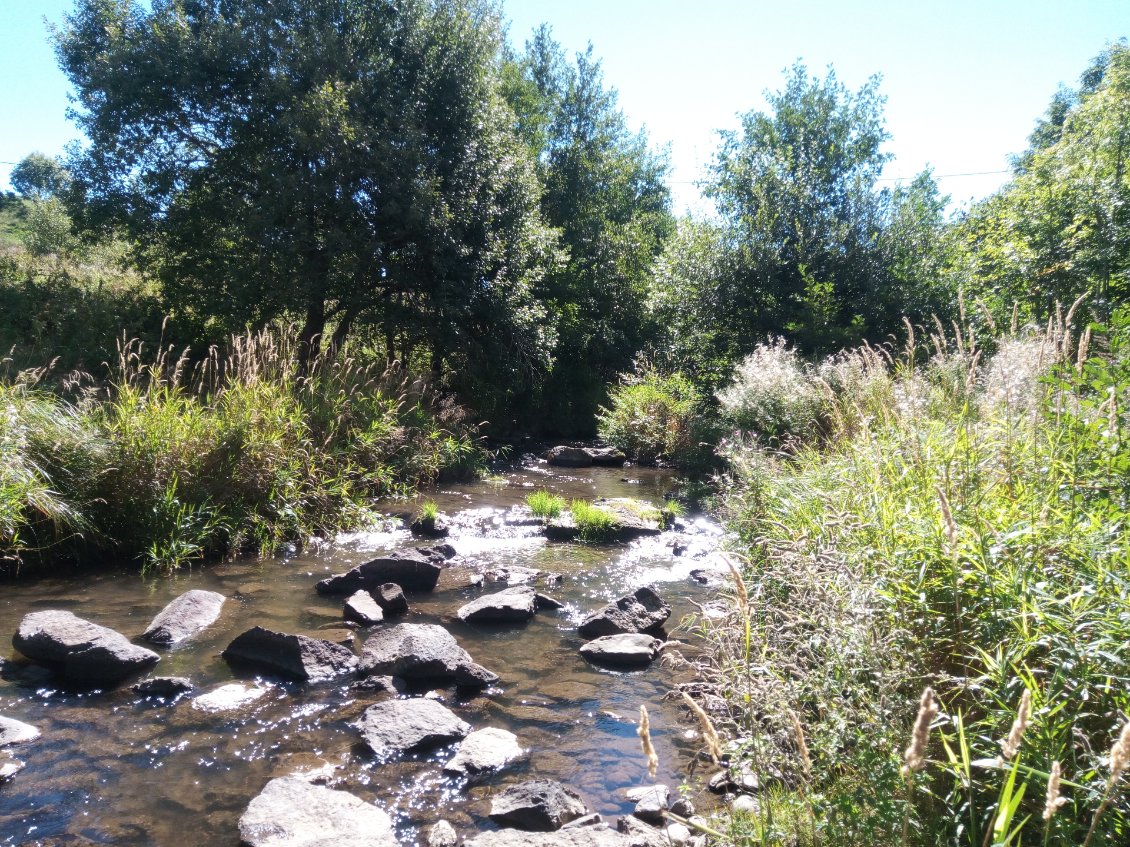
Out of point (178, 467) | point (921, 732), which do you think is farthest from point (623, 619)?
point (921, 732)

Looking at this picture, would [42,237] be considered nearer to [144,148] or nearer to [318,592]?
[144,148]

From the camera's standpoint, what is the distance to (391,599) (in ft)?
24.5

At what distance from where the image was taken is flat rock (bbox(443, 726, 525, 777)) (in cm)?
470

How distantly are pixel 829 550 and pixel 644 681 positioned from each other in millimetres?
2659

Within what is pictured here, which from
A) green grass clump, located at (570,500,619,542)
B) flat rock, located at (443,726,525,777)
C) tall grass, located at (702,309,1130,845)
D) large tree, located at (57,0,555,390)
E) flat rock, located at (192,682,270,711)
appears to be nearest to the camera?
tall grass, located at (702,309,1130,845)

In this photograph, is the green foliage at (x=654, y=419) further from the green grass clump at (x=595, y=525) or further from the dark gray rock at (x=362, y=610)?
the dark gray rock at (x=362, y=610)

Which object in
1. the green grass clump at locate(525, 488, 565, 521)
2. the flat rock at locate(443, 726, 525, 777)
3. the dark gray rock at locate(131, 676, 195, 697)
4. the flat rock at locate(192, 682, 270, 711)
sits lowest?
the flat rock at locate(443, 726, 525, 777)

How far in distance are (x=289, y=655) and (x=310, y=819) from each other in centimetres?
207

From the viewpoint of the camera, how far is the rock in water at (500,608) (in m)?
7.35

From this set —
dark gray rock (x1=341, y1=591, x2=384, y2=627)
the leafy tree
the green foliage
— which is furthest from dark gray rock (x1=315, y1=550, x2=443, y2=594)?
the leafy tree

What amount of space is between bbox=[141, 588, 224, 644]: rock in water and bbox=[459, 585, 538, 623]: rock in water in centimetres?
232

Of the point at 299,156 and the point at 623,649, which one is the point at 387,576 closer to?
the point at 623,649

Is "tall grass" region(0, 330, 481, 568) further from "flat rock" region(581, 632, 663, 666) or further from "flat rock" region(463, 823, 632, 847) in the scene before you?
"flat rock" region(463, 823, 632, 847)

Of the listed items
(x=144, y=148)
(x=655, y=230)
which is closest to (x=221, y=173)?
(x=144, y=148)
